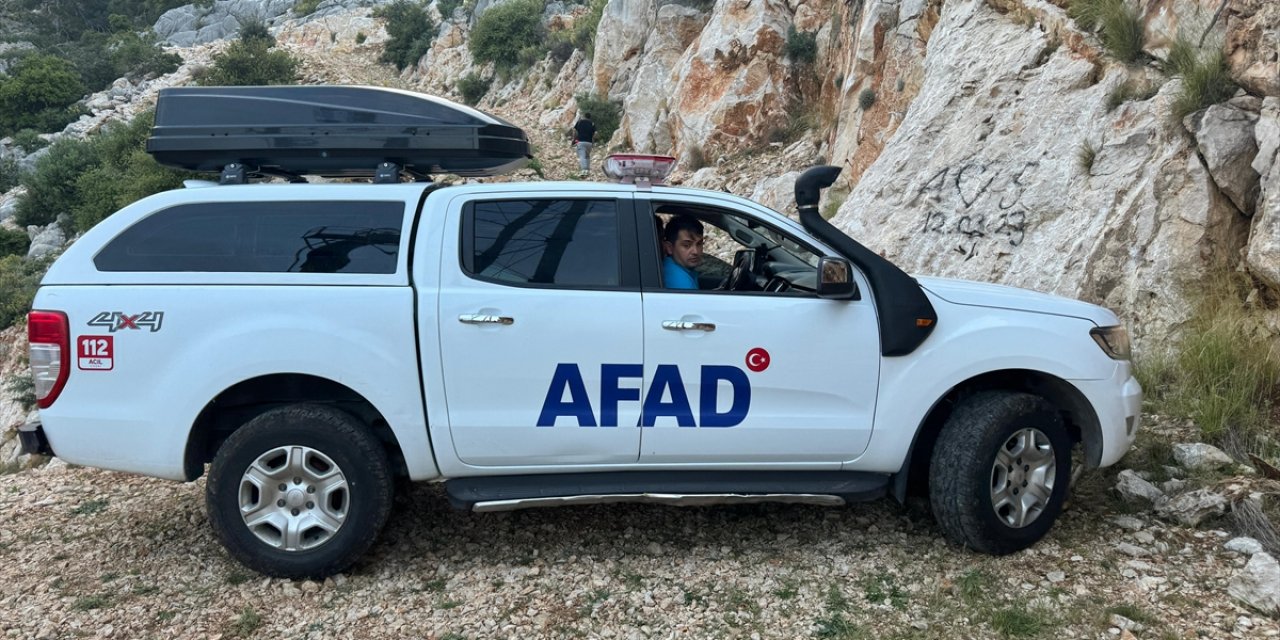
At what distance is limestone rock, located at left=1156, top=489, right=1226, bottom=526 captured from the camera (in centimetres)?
414

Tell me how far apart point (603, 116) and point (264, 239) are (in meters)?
20.5

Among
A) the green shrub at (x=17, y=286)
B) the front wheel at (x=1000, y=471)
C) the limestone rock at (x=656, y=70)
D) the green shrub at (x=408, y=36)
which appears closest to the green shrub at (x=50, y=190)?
the green shrub at (x=17, y=286)

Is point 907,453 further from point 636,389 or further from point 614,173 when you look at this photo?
point 614,173

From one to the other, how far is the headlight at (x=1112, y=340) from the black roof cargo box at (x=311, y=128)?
3068mm

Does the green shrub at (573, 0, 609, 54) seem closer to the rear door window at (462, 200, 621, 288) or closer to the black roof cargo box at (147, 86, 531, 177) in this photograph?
the black roof cargo box at (147, 86, 531, 177)

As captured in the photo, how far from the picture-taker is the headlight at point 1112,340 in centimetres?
394

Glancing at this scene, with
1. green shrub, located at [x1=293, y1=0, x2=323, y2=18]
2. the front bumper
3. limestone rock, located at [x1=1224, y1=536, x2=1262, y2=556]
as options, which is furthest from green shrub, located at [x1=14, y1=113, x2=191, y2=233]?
green shrub, located at [x1=293, y1=0, x2=323, y2=18]

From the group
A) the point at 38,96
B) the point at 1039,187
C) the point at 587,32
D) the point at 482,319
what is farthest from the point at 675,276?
the point at 38,96

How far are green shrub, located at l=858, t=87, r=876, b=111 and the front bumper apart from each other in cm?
1150

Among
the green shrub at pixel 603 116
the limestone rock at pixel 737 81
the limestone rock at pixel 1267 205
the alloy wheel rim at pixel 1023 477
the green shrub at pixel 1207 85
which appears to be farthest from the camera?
the green shrub at pixel 603 116

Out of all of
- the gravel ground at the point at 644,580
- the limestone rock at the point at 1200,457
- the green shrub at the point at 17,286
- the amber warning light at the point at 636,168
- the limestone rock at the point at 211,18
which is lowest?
the green shrub at the point at 17,286

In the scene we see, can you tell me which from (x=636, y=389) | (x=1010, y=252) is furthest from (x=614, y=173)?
(x=1010, y=252)

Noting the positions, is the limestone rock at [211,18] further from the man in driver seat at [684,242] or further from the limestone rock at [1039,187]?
the man in driver seat at [684,242]

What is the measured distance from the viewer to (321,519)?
3701mm
